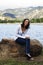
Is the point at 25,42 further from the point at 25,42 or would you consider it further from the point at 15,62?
the point at 15,62

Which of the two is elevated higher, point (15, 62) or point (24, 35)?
point (24, 35)

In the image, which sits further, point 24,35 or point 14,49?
point 14,49

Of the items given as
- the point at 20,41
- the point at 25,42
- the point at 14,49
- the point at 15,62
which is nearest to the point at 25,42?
the point at 25,42

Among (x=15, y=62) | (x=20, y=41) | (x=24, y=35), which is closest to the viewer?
(x=15, y=62)

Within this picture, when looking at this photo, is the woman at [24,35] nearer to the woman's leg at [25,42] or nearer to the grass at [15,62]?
the woman's leg at [25,42]

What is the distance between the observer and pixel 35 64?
8797 millimetres

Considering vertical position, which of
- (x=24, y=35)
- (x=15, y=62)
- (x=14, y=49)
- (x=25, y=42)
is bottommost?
(x=15, y=62)

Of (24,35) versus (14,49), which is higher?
(24,35)

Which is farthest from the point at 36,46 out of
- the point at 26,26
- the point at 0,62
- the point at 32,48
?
the point at 0,62

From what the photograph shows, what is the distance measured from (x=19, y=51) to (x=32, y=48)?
47 centimetres

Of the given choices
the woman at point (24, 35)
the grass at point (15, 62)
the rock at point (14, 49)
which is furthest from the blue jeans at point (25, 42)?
the grass at point (15, 62)

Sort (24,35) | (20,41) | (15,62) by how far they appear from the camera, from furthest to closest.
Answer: (20,41) → (24,35) → (15,62)

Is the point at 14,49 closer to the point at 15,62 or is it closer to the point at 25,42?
the point at 25,42

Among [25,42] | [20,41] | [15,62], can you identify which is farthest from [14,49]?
[15,62]
